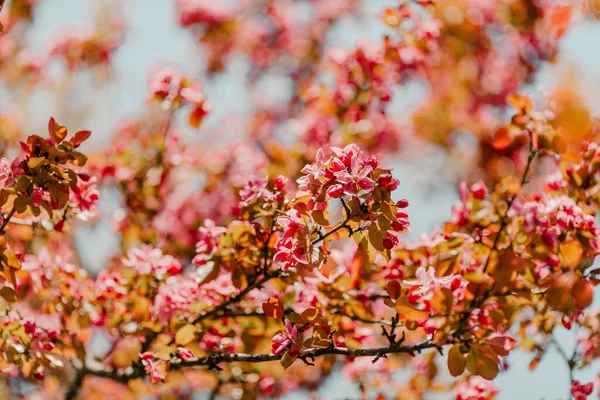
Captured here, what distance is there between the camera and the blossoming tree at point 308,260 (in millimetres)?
1604

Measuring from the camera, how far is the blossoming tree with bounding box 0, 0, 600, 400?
1.60 m

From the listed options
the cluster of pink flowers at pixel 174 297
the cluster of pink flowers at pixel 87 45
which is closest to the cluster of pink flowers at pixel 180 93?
the cluster of pink flowers at pixel 174 297

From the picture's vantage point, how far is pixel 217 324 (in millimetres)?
2242

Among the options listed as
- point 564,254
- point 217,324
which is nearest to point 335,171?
point 564,254

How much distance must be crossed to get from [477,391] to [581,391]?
0.39 m

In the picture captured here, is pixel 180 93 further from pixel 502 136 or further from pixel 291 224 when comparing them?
pixel 502 136

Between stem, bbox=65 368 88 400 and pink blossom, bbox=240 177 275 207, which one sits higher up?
pink blossom, bbox=240 177 275 207

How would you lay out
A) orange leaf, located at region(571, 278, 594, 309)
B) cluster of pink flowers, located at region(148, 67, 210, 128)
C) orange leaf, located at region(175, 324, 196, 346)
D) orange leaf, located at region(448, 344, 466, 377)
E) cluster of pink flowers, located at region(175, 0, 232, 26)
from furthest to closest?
cluster of pink flowers, located at region(175, 0, 232, 26), cluster of pink flowers, located at region(148, 67, 210, 128), orange leaf, located at region(175, 324, 196, 346), orange leaf, located at region(448, 344, 466, 377), orange leaf, located at region(571, 278, 594, 309)

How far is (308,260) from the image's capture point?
1.60m

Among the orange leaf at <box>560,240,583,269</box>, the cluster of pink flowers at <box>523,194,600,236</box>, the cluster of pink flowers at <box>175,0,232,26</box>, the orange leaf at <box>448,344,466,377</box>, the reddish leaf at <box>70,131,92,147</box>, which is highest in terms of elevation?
the cluster of pink flowers at <box>175,0,232,26</box>

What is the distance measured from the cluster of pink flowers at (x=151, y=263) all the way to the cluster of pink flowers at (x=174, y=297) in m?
0.04

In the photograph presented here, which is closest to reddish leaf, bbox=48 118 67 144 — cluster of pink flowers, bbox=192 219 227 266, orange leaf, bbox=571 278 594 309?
cluster of pink flowers, bbox=192 219 227 266

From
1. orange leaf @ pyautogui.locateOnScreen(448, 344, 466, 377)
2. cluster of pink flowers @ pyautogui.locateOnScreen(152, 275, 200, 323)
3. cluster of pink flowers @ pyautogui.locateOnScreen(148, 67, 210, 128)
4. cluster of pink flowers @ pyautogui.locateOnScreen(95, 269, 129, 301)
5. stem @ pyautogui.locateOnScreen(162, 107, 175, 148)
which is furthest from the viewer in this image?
stem @ pyautogui.locateOnScreen(162, 107, 175, 148)

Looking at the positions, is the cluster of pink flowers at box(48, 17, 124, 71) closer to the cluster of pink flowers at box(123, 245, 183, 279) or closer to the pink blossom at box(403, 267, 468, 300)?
the cluster of pink flowers at box(123, 245, 183, 279)
